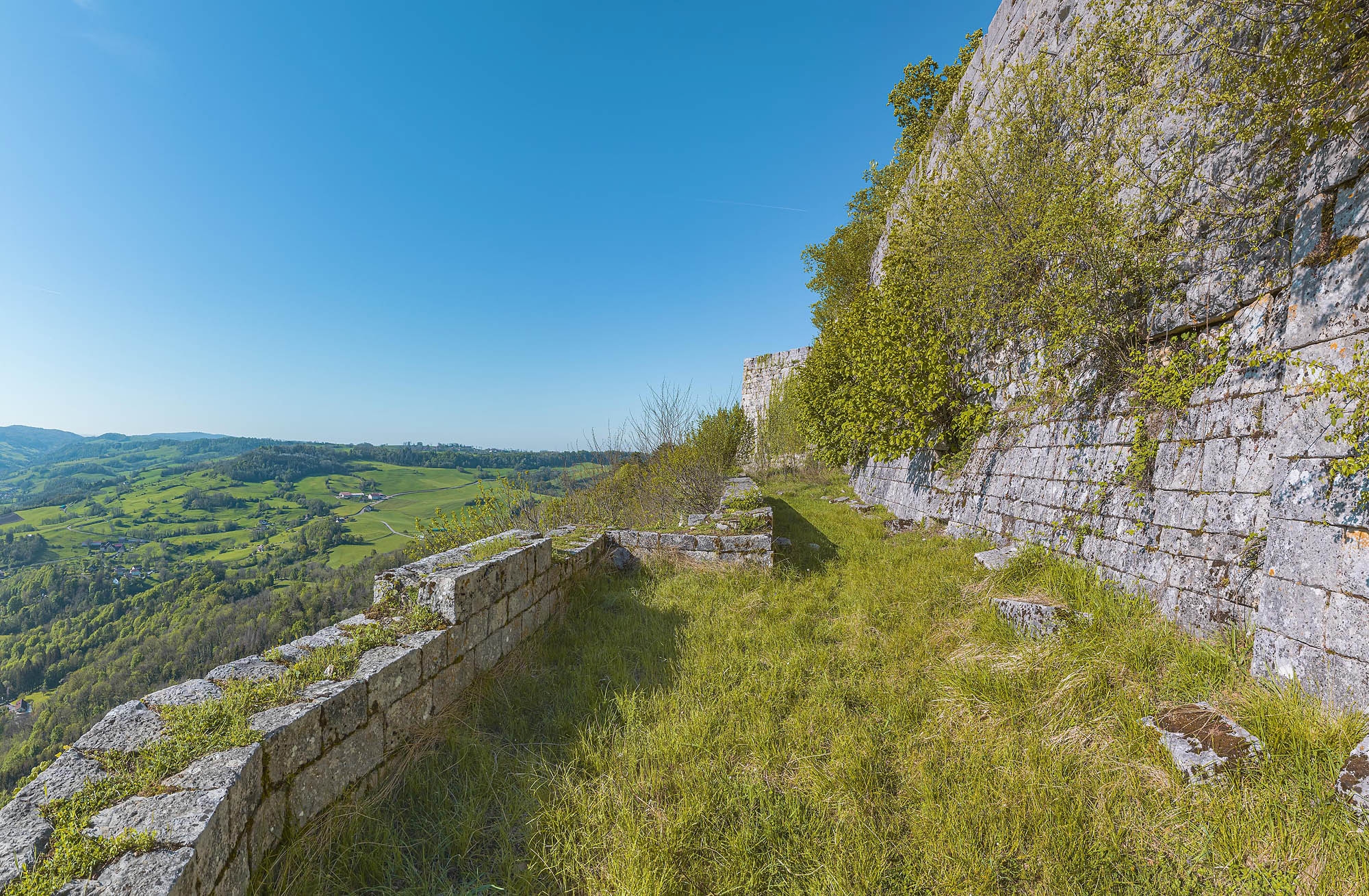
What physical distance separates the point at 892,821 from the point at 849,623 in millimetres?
2092

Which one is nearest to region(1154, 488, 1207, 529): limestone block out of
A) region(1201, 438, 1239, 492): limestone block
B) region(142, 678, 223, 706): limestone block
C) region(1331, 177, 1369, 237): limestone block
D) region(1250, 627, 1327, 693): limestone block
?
region(1201, 438, 1239, 492): limestone block

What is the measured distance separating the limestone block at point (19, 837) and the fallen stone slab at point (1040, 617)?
5020 mm

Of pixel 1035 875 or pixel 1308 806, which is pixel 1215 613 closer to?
pixel 1308 806

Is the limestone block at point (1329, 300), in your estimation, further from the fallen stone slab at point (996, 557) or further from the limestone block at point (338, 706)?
the limestone block at point (338, 706)

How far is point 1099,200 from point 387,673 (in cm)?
714

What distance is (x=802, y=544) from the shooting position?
7289 mm

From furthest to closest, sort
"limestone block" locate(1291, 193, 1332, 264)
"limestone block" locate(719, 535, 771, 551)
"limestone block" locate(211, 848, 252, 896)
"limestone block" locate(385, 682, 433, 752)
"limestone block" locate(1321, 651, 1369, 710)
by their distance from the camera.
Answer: "limestone block" locate(719, 535, 771, 551), "limestone block" locate(1291, 193, 1332, 264), "limestone block" locate(385, 682, 433, 752), "limestone block" locate(1321, 651, 1369, 710), "limestone block" locate(211, 848, 252, 896)

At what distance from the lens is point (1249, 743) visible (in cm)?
217

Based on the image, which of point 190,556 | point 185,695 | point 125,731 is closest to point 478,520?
point 185,695

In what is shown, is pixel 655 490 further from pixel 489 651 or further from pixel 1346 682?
pixel 1346 682

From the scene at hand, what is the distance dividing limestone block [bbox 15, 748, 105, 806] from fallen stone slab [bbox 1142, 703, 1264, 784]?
4.53 m

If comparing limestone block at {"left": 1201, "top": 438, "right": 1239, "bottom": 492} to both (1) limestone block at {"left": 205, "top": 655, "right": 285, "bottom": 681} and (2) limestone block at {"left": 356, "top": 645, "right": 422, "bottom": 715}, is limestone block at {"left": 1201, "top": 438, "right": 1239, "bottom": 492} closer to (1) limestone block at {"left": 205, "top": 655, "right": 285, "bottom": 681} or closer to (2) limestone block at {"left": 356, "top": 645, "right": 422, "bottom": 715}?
(2) limestone block at {"left": 356, "top": 645, "right": 422, "bottom": 715}

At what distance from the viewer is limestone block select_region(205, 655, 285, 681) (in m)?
2.44

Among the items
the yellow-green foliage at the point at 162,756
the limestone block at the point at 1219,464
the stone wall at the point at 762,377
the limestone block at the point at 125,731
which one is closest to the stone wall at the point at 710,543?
the yellow-green foliage at the point at 162,756
